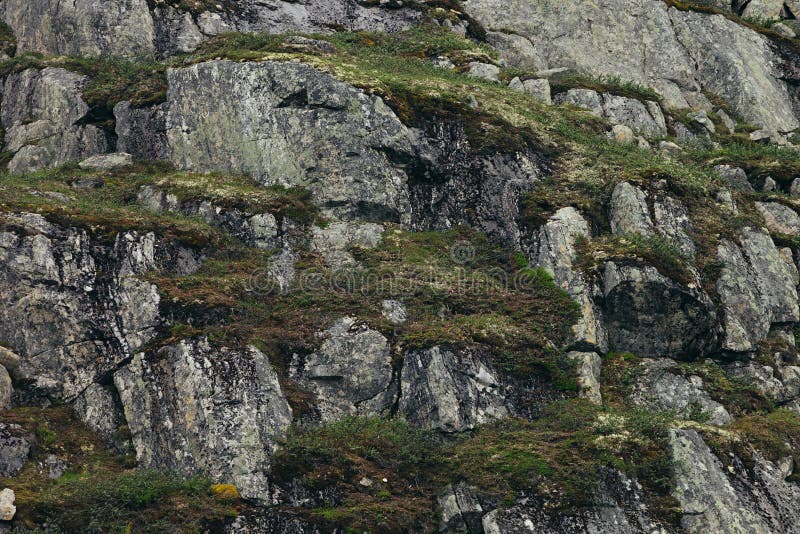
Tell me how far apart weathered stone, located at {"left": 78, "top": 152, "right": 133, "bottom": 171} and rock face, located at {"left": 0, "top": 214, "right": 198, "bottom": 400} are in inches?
335

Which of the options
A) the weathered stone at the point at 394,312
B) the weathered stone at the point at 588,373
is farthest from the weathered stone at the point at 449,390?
the weathered stone at the point at 588,373

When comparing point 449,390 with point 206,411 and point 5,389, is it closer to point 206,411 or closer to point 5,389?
point 206,411

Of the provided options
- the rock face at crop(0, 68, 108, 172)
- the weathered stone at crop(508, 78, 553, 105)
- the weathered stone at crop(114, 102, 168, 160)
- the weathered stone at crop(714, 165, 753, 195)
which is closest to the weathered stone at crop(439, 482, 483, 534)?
the weathered stone at crop(114, 102, 168, 160)

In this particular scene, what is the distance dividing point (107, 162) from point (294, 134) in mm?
8361

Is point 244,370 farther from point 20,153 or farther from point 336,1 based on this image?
point 336,1

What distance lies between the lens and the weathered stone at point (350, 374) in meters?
31.7

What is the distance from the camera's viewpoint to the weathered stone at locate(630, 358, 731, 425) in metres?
33.2

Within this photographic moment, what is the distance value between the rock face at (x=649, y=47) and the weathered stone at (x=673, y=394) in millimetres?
26102

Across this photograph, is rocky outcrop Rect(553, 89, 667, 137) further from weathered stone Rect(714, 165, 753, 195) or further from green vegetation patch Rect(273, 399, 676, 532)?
green vegetation patch Rect(273, 399, 676, 532)

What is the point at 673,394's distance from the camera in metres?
34.1

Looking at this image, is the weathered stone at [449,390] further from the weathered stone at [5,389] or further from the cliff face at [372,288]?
the weathered stone at [5,389]

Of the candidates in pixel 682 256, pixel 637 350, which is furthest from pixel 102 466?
pixel 682 256

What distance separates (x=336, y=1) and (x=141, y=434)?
34179mm

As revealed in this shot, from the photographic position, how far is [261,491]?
27812 millimetres
